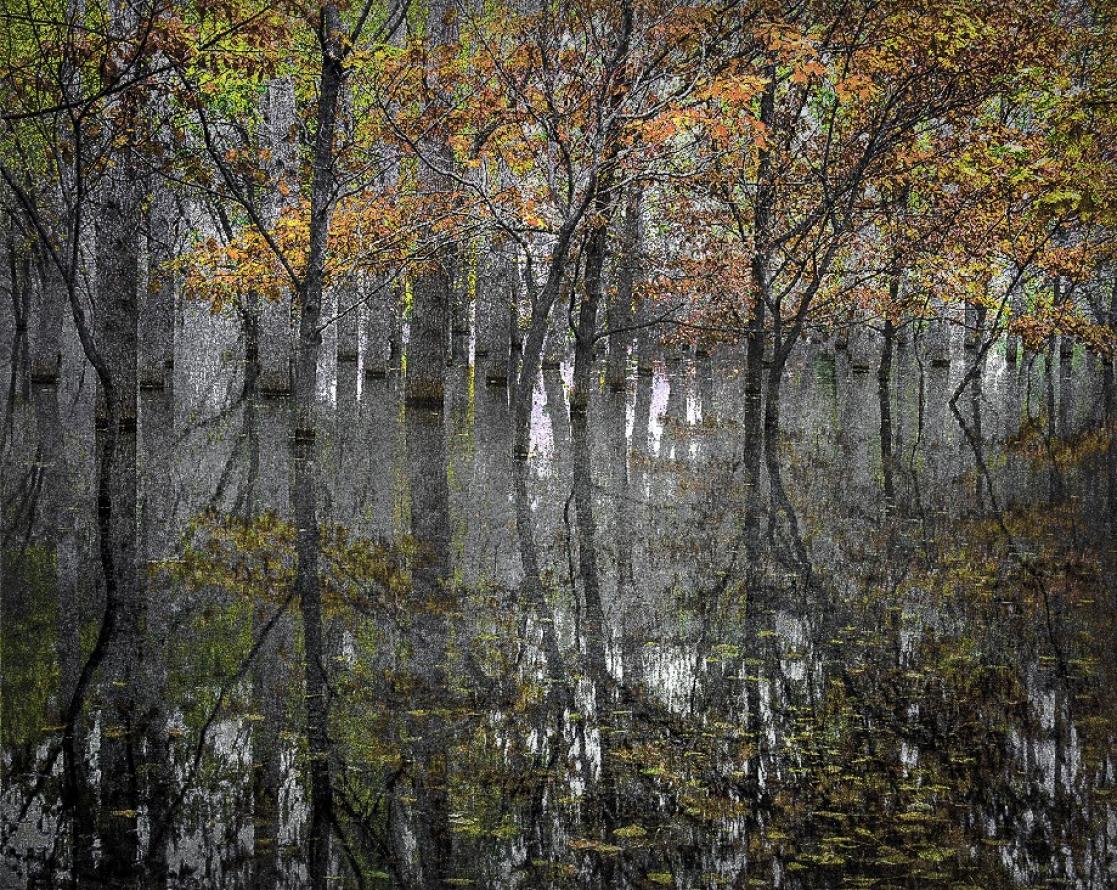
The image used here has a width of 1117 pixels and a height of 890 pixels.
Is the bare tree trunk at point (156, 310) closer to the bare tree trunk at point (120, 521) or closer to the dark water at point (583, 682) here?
the bare tree trunk at point (120, 521)

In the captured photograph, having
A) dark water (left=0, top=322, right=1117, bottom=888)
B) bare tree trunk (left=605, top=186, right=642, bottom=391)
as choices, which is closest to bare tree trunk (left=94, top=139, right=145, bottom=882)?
dark water (left=0, top=322, right=1117, bottom=888)

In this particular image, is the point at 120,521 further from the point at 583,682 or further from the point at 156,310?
the point at 156,310

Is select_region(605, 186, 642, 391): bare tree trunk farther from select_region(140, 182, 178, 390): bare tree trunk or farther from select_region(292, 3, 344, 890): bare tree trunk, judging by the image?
select_region(140, 182, 178, 390): bare tree trunk

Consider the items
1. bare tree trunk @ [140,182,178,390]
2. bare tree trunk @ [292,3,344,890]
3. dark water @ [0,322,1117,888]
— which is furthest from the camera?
bare tree trunk @ [140,182,178,390]

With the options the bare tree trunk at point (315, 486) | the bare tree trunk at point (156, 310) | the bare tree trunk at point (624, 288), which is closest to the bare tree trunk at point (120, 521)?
the bare tree trunk at point (315, 486)

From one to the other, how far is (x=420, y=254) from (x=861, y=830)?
1751 centimetres

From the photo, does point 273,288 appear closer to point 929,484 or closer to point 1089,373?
point 929,484

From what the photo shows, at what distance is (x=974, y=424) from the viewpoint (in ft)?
74.8

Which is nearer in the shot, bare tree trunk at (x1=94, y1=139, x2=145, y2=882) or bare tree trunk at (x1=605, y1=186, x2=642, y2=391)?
bare tree trunk at (x1=94, y1=139, x2=145, y2=882)

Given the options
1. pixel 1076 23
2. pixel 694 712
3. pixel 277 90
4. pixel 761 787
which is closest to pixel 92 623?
pixel 694 712

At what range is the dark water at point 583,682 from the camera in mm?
4359

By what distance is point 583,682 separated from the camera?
21.2 feet

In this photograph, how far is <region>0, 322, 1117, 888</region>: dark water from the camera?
14.3ft

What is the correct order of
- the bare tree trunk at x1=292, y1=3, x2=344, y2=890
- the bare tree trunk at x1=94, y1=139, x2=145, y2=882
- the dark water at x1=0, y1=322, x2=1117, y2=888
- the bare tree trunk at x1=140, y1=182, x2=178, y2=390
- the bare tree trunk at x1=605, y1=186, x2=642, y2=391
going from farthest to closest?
the bare tree trunk at x1=605, y1=186, x2=642, y2=391, the bare tree trunk at x1=140, y1=182, x2=178, y2=390, the bare tree trunk at x1=292, y1=3, x2=344, y2=890, the bare tree trunk at x1=94, y1=139, x2=145, y2=882, the dark water at x1=0, y1=322, x2=1117, y2=888
